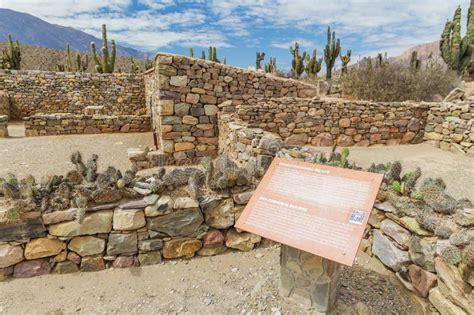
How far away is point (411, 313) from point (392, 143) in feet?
22.1

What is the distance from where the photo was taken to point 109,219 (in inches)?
103

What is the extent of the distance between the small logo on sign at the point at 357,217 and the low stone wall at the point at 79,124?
9665 mm

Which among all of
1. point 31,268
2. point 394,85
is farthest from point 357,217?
point 394,85

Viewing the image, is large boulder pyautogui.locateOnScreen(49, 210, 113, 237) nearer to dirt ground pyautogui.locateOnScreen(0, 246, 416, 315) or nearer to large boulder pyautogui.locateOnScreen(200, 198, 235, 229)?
dirt ground pyautogui.locateOnScreen(0, 246, 416, 315)

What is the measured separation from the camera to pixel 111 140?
351 inches

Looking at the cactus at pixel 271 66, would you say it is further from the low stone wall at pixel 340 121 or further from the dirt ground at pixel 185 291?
the dirt ground at pixel 185 291

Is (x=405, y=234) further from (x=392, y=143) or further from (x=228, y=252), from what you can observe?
(x=392, y=143)

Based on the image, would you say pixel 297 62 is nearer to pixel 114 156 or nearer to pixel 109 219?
pixel 114 156

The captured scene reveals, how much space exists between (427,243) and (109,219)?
2769 mm

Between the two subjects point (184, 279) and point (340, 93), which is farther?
point (340, 93)

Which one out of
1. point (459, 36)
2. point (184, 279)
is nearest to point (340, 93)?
point (459, 36)

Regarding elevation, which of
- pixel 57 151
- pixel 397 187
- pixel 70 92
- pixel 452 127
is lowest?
pixel 57 151

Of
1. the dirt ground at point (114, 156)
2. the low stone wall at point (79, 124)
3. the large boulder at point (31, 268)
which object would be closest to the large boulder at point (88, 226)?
the large boulder at point (31, 268)

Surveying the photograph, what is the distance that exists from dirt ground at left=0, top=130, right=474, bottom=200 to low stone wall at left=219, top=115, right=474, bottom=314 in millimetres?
2663
